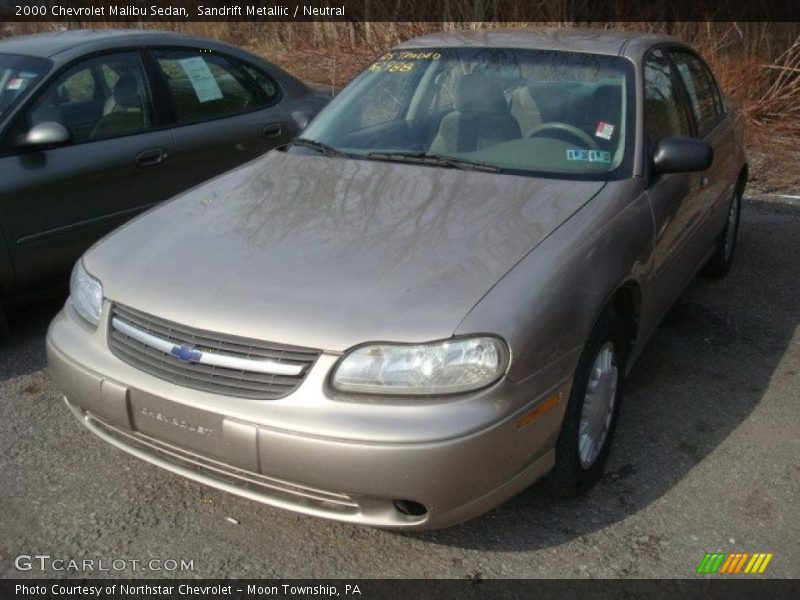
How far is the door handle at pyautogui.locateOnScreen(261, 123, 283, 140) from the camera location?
546 cm

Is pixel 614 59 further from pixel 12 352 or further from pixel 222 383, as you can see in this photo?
pixel 12 352

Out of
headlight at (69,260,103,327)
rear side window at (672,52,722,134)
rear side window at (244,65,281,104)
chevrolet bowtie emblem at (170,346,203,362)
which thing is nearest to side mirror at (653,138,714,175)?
rear side window at (672,52,722,134)

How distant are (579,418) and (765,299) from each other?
2.66 m

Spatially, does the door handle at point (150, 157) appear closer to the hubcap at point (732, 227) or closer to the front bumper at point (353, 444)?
the front bumper at point (353, 444)

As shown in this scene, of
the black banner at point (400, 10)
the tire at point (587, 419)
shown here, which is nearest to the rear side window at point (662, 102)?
the tire at point (587, 419)

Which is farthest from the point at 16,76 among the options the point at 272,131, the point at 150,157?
the point at 272,131

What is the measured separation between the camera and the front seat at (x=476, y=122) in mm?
3615

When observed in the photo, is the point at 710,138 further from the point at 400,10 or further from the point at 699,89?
the point at 400,10

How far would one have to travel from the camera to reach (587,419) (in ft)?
9.70

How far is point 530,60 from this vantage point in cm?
385

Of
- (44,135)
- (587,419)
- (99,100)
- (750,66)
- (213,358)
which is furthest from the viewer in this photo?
(750,66)

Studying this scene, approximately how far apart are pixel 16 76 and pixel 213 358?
2892 mm

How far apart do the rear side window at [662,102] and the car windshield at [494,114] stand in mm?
127

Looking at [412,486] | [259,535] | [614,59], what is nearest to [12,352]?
[259,535]
